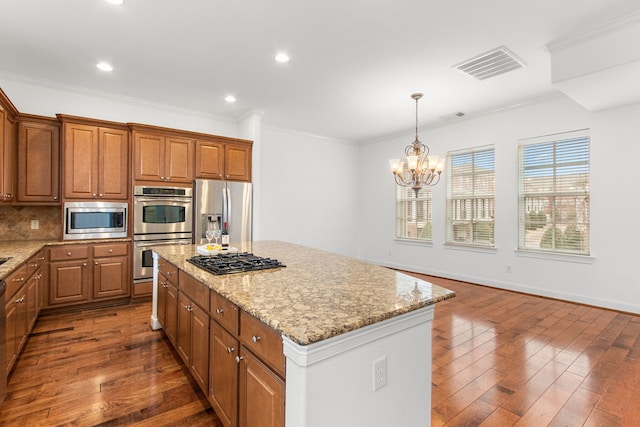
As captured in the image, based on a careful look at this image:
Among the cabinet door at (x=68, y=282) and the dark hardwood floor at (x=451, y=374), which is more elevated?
the cabinet door at (x=68, y=282)

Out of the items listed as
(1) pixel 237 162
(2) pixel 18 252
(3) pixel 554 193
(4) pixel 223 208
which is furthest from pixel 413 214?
(2) pixel 18 252

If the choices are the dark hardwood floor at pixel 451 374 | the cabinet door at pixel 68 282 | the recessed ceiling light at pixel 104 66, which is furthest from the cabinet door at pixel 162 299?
the recessed ceiling light at pixel 104 66

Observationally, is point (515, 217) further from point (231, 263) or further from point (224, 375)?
point (224, 375)

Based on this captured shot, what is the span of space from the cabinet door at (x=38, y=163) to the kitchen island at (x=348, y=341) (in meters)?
3.24

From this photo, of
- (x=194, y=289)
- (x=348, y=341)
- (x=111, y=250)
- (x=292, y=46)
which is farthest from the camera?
(x=111, y=250)

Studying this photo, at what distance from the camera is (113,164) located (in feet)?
13.2

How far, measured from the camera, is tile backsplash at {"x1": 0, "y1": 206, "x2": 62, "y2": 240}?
12.4 ft

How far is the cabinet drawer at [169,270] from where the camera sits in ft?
8.29

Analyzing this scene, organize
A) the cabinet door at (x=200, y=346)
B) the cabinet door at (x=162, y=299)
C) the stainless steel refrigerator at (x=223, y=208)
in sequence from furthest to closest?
the stainless steel refrigerator at (x=223, y=208)
the cabinet door at (x=162, y=299)
the cabinet door at (x=200, y=346)

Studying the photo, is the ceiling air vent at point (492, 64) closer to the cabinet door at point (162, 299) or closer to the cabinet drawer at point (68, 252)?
the cabinet door at point (162, 299)

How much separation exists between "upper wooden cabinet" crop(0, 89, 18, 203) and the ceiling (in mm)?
603

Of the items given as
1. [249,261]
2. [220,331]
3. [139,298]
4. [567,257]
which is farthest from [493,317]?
[139,298]

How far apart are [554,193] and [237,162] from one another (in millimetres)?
4797

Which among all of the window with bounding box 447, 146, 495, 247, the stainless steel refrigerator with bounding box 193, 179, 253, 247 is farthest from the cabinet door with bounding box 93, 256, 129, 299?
the window with bounding box 447, 146, 495, 247
